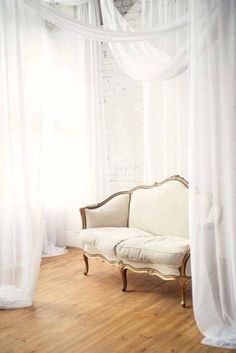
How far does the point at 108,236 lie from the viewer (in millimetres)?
4012

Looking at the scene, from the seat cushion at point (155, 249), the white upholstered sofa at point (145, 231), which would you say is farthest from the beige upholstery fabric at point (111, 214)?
the seat cushion at point (155, 249)

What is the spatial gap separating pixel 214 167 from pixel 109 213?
190 cm

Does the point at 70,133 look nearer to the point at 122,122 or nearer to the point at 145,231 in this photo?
the point at 122,122

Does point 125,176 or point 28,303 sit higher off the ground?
point 125,176

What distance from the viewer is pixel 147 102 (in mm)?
4387

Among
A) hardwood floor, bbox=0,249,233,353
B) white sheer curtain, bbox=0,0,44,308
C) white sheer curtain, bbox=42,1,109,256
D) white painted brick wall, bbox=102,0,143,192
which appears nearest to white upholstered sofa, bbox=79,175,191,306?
hardwood floor, bbox=0,249,233,353

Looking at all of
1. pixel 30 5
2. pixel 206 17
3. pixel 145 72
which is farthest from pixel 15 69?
pixel 206 17

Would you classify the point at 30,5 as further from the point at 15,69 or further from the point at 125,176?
the point at 125,176

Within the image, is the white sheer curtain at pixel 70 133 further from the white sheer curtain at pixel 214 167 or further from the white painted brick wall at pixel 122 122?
the white sheer curtain at pixel 214 167

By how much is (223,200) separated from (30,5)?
191 cm

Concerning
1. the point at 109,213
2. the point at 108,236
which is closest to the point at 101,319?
the point at 108,236

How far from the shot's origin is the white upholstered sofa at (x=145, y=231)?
351cm

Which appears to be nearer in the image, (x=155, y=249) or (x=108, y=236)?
(x=155, y=249)

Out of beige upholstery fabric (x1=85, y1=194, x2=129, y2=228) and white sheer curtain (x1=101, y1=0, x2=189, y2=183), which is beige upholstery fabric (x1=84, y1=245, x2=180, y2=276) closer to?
beige upholstery fabric (x1=85, y1=194, x2=129, y2=228)
